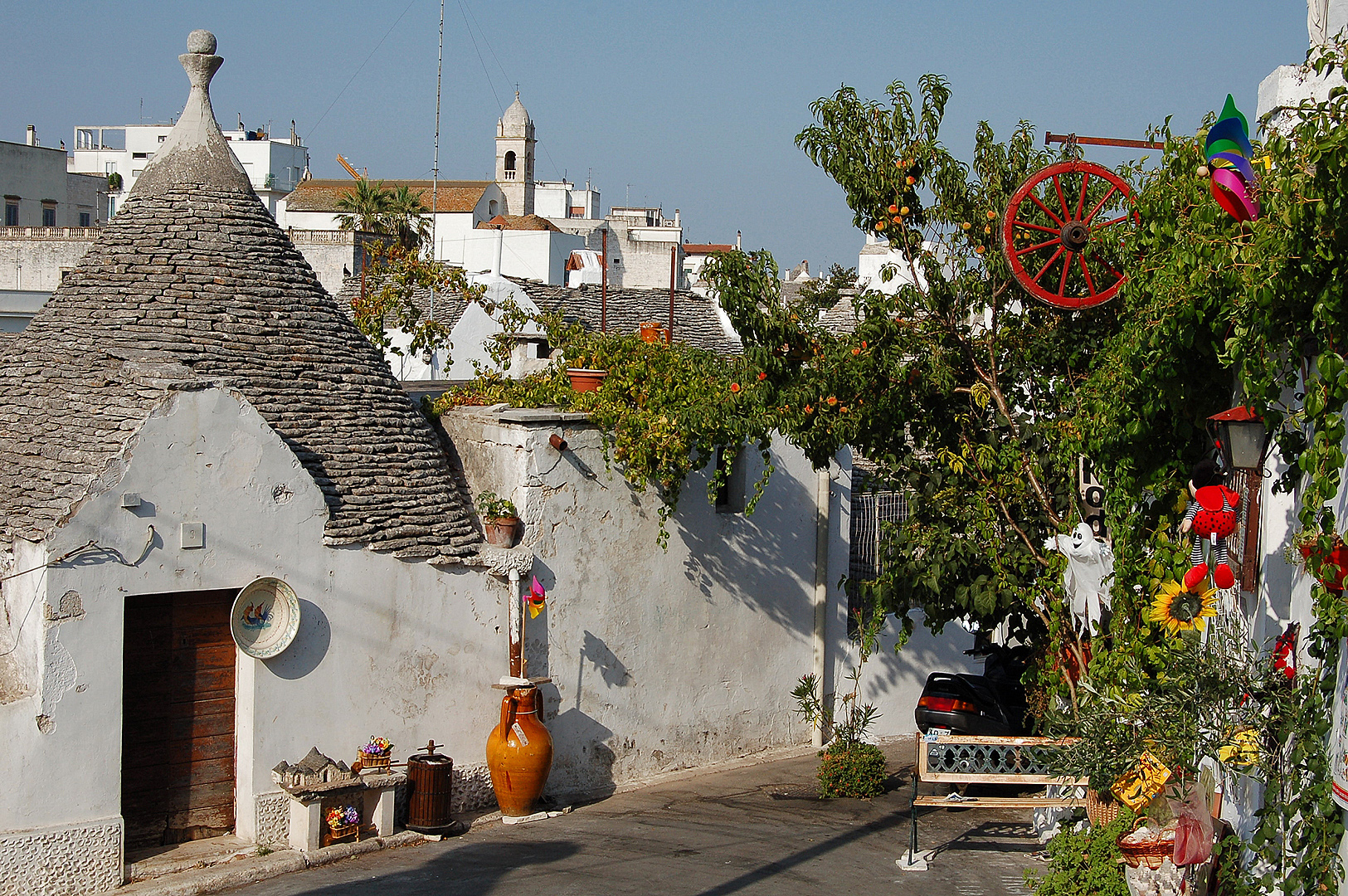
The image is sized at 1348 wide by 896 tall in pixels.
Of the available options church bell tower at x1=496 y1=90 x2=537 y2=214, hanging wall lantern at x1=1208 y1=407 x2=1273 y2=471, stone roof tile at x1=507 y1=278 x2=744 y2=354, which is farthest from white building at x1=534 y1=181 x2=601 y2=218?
hanging wall lantern at x1=1208 y1=407 x2=1273 y2=471

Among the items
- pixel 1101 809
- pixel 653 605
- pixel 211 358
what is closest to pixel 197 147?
pixel 211 358

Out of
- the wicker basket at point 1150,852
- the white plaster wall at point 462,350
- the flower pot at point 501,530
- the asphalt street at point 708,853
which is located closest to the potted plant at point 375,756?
the asphalt street at point 708,853

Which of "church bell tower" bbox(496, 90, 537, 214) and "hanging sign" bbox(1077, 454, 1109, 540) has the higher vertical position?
"church bell tower" bbox(496, 90, 537, 214)

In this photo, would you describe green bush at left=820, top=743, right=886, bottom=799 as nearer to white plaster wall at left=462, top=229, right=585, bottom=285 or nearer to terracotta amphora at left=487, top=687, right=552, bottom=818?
terracotta amphora at left=487, top=687, right=552, bottom=818

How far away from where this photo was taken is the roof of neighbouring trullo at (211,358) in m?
10.7

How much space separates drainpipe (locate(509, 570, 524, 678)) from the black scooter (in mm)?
4064

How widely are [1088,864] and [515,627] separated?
5.96 meters

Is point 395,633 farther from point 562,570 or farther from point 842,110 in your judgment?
point 842,110

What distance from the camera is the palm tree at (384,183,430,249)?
4147cm

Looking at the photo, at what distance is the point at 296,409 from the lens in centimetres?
1165

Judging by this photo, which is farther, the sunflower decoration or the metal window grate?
the metal window grate

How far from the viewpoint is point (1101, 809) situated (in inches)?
351

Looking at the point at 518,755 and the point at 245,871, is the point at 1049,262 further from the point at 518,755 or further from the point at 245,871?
the point at 245,871

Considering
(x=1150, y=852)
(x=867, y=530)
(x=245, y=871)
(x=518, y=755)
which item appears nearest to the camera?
(x=1150, y=852)
